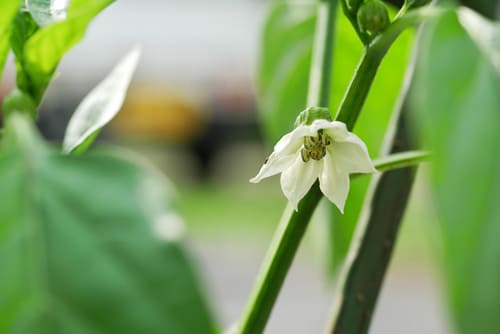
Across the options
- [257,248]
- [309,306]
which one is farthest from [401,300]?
[257,248]

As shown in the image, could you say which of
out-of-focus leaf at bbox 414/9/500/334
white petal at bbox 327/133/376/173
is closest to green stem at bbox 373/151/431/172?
white petal at bbox 327/133/376/173

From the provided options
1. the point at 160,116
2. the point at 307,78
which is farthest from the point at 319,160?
the point at 160,116

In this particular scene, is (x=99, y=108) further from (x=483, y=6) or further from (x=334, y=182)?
(x=483, y=6)

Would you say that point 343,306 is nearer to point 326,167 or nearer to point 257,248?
point 326,167

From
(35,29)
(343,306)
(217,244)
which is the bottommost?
(217,244)

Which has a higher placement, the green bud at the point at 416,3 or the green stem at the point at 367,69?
the green bud at the point at 416,3

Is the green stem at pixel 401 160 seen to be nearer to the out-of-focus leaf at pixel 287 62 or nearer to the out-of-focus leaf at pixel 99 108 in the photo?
the out-of-focus leaf at pixel 99 108

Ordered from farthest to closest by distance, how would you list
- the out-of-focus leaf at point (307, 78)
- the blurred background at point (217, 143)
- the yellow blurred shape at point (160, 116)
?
the yellow blurred shape at point (160, 116) < the blurred background at point (217, 143) < the out-of-focus leaf at point (307, 78)

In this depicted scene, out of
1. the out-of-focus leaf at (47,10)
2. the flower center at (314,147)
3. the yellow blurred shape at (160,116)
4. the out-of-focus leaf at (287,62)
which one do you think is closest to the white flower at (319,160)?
the flower center at (314,147)
